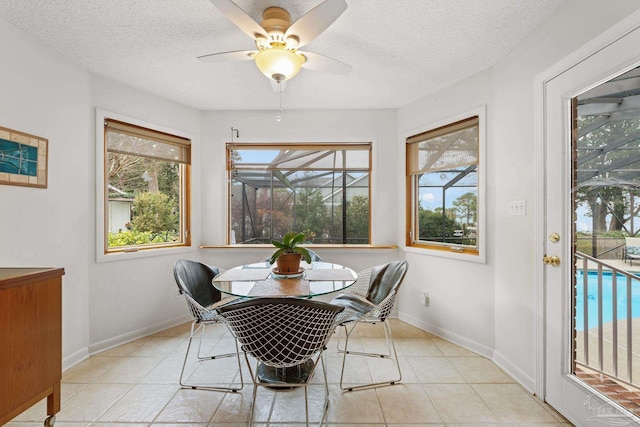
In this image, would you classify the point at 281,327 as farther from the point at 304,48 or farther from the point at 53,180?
the point at 53,180

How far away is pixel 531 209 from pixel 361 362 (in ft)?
5.50

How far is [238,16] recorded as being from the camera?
159 centimetres

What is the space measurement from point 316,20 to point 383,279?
1821mm

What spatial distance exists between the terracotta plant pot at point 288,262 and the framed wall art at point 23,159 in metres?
1.78

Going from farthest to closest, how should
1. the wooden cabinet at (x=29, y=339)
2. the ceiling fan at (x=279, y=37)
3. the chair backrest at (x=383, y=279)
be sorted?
1. the chair backrest at (x=383, y=279)
2. the ceiling fan at (x=279, y=37)
3. the wooden cabinet at (x=29, y=339)

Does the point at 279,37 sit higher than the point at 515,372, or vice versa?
the point at 279,37

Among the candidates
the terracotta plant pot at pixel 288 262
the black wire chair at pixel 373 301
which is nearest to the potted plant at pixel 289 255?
the terracotta plant pot at pixel 288 262

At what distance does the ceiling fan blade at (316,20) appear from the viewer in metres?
1.49

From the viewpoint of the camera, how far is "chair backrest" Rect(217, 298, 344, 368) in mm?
1515

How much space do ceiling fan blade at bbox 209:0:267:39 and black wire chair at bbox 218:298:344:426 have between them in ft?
4.58

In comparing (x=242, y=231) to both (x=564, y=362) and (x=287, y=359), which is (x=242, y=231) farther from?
(x=564, y=362)

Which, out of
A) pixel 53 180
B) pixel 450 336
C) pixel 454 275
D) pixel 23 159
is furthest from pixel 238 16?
pixel 450 336

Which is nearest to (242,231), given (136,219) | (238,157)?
(238,157)

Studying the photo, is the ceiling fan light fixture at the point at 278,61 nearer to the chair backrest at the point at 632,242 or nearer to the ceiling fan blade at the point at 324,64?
the ceiling fan blade at the point at 324,64
